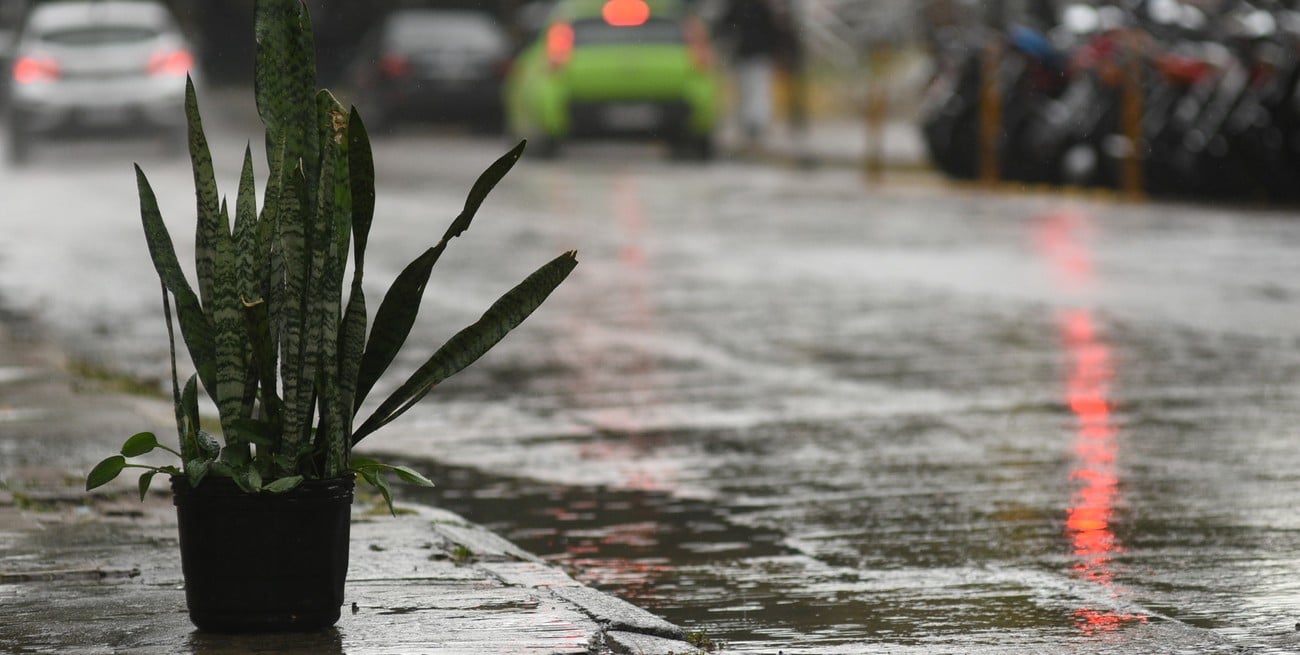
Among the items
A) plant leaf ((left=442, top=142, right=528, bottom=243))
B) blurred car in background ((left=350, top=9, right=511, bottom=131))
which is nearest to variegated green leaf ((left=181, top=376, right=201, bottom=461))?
plant leaf ((left=442, top=142, right=528, bottom=243))

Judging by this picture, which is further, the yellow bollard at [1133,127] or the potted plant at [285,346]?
the yellow bollard at [1133,127]

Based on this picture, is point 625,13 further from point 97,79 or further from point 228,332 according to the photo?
point 228,332

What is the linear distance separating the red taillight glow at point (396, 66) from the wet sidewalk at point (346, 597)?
24562mm

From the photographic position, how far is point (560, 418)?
31.3 ft

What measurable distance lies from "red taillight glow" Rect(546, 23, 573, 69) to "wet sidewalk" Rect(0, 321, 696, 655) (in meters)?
19.7

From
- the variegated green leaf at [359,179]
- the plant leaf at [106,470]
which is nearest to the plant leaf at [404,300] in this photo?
the variegated green leaf at [359,179]

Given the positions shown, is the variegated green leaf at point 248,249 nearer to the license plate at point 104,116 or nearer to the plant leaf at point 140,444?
the plant leaf at point 140,444

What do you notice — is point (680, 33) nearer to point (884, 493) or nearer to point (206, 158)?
point (884, 493)

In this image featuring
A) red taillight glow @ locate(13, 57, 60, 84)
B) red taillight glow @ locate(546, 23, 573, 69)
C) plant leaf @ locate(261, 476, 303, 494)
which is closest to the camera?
plant leaf @ locate(261, 476, 303, 494)

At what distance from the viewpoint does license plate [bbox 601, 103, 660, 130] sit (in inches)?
1070

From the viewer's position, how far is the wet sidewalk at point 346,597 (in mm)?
5121

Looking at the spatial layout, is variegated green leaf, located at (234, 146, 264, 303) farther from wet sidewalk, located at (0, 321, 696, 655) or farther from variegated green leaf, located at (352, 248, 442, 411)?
wet sidewalk, located at (0, 321, 696, 655)

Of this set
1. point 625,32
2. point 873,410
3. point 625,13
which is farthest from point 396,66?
point 873,410

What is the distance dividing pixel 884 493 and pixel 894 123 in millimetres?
27758
